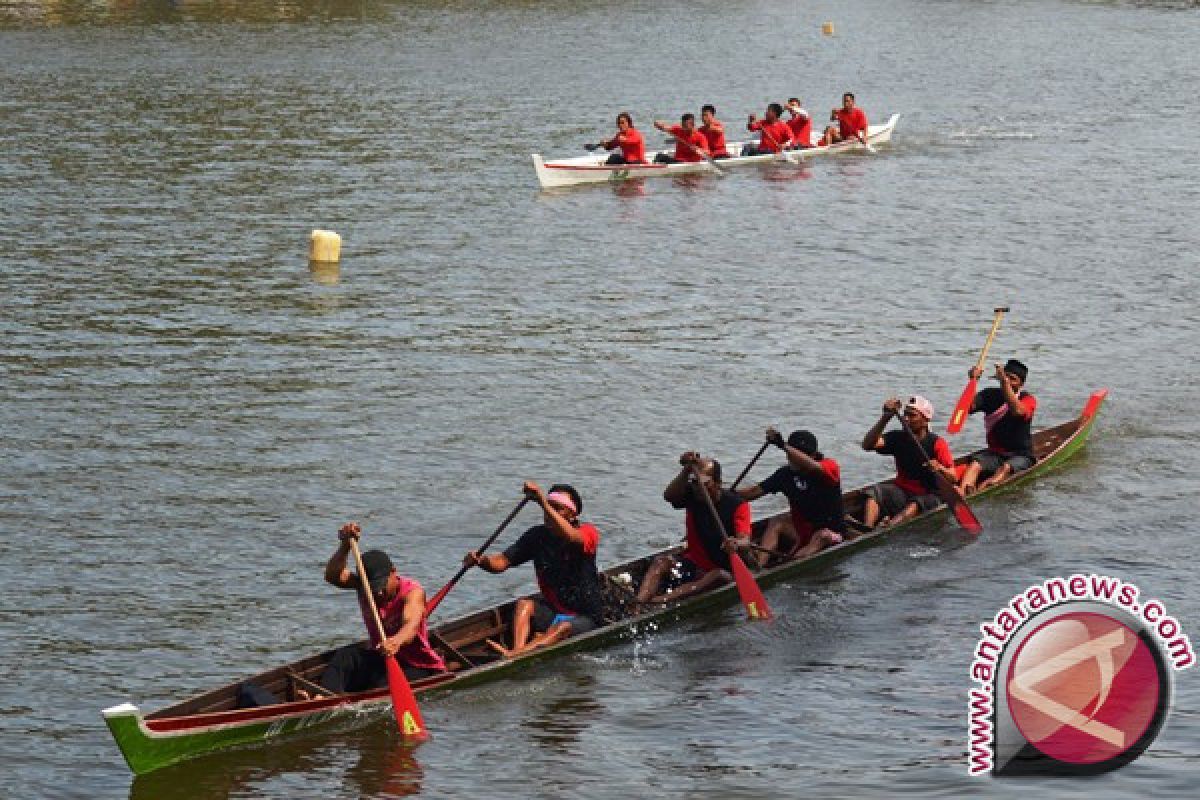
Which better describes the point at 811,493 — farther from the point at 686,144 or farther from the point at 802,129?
the point at 802,129

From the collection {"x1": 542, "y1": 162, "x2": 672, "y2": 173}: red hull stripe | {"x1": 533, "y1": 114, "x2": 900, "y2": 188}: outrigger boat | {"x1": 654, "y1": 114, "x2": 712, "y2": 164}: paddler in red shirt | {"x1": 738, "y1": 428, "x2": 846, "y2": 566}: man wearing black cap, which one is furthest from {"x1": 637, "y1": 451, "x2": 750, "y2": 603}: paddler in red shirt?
{"x1": 654, "y1": 114, "x2": 712, "y2": 164}: paddler in red shirt

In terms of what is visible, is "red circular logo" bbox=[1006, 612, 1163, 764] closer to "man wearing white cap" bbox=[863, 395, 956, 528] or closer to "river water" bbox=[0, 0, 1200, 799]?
"river water" bbox=[0, 0, 1200, 799]

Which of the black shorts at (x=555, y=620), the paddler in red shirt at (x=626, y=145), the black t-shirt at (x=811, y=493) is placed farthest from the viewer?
the paddler in red shirt at (x=626, y=145)

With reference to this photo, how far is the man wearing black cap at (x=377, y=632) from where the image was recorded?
17.3 meters

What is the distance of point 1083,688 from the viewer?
15.5 meters

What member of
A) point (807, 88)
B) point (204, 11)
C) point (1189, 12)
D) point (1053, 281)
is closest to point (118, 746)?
point (1053, 281)

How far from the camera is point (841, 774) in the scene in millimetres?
16766

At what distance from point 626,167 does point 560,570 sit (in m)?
26.8

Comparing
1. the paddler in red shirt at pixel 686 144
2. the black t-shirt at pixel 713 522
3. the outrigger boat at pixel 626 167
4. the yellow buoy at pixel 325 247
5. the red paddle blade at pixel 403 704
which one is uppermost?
the paddler in red shirt at pixel 686 144

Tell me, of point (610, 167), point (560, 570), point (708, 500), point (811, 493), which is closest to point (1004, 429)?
point (811, 493)

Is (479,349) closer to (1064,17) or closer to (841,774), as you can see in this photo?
(841,774)

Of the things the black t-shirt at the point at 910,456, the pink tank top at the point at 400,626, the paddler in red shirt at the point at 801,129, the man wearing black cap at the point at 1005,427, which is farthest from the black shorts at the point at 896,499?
the paddler in red shirt at the point at 801,129

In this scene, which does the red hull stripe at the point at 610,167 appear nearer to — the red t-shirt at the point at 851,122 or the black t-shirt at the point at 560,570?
the red t-shirt at the point at 851,122

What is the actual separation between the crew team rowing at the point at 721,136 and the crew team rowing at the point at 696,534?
20.9m
